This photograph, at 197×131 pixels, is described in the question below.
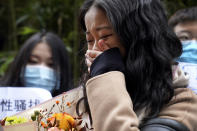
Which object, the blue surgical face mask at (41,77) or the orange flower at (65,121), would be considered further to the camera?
the blue surgical face mask at (41,77)

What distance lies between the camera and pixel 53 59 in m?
2.40

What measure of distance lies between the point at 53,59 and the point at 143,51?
4.66 feet

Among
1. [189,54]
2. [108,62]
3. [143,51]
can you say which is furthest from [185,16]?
[108,62]

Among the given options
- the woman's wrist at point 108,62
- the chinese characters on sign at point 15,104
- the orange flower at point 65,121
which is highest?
the woman's wrist at point 108,62

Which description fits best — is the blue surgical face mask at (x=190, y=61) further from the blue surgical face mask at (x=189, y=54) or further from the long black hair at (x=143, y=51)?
the long black hair at (x=143, y=51)

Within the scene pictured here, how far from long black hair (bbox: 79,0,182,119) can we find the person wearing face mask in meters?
0.36

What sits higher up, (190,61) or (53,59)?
(53,59)

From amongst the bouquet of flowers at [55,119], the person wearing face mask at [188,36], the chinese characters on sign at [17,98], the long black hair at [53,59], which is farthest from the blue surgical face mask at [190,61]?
the long black hair at [53,59]

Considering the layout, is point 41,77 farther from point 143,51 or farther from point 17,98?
point 143,51

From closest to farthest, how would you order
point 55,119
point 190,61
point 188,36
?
point 55,119, point 190,61, point 188,36

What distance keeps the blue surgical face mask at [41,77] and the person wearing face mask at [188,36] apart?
1006mm

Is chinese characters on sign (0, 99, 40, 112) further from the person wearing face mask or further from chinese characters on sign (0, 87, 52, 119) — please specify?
the person wearing face mask

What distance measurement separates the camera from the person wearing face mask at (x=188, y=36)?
4.66 feet

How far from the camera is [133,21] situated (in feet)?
3.51
